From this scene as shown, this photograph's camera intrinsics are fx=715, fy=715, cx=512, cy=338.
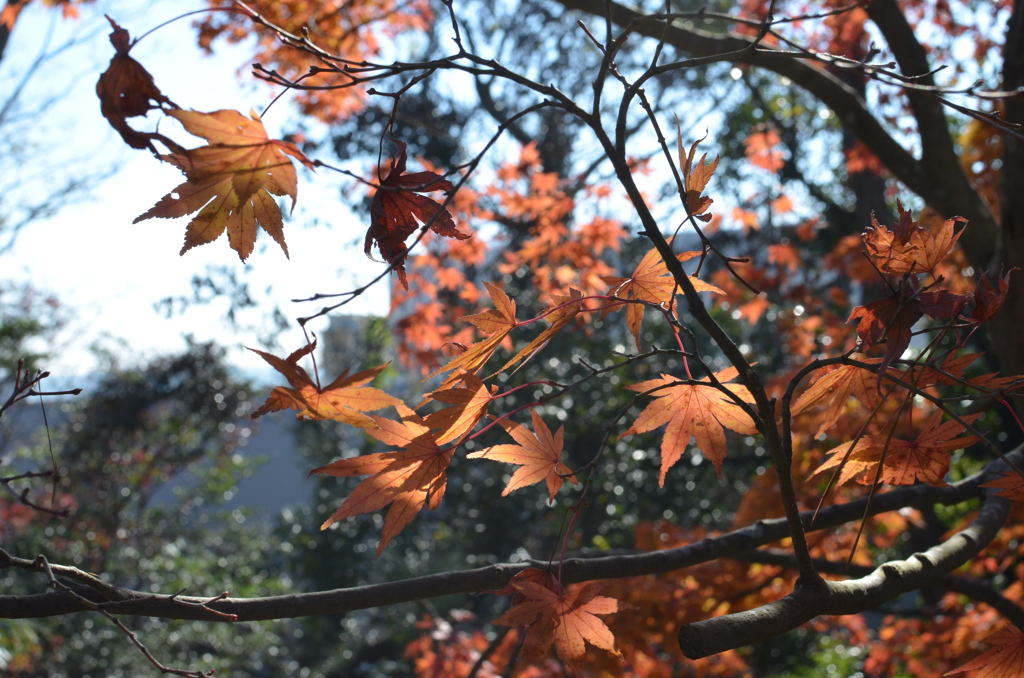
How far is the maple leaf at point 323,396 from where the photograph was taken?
73 cm

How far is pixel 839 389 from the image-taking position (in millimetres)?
1004

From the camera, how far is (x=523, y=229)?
3482 mm

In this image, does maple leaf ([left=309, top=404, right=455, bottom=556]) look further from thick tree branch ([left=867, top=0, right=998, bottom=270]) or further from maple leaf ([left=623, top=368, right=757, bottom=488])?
thick tree branch ([left=867, top=0, right=998, bottom=270])

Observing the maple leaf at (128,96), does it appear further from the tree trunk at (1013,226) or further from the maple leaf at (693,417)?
the tree trunk at (1013,226)

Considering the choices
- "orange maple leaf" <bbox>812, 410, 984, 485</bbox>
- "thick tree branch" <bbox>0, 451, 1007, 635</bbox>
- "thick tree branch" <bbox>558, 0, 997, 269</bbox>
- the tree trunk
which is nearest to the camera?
"thick tree branch" <bbox>0, 451, 1007, 635</bbox>

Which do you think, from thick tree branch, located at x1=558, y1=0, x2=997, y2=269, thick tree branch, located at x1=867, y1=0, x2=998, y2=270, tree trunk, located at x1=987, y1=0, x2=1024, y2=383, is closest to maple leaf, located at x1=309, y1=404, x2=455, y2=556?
thick tree branch, located at x1=558, y1=0, x2=997, y2=269

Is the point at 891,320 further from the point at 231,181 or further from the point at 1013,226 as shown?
the point at 1013,226

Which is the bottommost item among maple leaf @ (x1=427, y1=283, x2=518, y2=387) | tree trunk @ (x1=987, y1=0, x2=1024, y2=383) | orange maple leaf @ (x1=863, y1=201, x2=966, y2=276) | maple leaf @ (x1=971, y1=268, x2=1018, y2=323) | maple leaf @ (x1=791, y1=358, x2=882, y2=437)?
maple leaf @ (x1=971, y1=268, x2=1018, y2=323)

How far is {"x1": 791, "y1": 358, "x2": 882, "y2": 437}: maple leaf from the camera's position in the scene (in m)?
0.96

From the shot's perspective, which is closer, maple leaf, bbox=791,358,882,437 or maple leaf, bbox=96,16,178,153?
maple leaf, bbox=96,16,178,153

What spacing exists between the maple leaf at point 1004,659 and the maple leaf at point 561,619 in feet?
1.46

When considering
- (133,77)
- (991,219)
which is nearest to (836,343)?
(991,219)

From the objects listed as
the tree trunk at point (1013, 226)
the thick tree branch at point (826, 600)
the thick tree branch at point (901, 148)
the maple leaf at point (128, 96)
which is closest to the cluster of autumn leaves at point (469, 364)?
the maple leaf at point (128, 96)

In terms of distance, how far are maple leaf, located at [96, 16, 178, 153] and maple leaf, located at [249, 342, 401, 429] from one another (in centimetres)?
24
